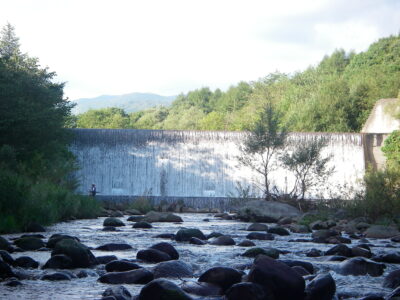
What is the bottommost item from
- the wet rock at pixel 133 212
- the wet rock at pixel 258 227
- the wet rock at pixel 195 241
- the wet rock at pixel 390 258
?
the wet rock at pixel 133 212

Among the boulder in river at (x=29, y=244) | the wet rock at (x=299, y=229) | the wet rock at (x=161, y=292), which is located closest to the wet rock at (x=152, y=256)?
the boulder in river at (x=29, y=244)

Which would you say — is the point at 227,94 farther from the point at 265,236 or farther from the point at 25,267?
the point at 25,267

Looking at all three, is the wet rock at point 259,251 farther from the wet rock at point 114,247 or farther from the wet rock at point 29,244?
the wet rock at point 29,244

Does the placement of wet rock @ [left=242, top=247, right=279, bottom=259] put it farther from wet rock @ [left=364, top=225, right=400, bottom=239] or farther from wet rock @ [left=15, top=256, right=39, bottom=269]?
wet rock @ [left=364, top=225, right=400, bottom=239]

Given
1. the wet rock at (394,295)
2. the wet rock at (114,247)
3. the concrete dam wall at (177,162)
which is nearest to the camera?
the wet rock at (394,295)

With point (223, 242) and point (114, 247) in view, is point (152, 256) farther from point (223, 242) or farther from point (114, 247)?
point (223, 242)

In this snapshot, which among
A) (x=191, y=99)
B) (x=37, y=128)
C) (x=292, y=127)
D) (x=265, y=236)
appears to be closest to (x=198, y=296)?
(x=265, y=236)

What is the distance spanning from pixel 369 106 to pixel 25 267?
41144 mm

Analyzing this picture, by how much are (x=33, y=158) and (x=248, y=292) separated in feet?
63.1

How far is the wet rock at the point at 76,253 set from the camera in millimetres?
8250

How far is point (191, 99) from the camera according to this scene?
3420 inches

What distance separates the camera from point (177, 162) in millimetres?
35719

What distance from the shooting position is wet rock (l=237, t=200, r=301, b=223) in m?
20.5

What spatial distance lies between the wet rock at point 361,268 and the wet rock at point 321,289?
180 cm
